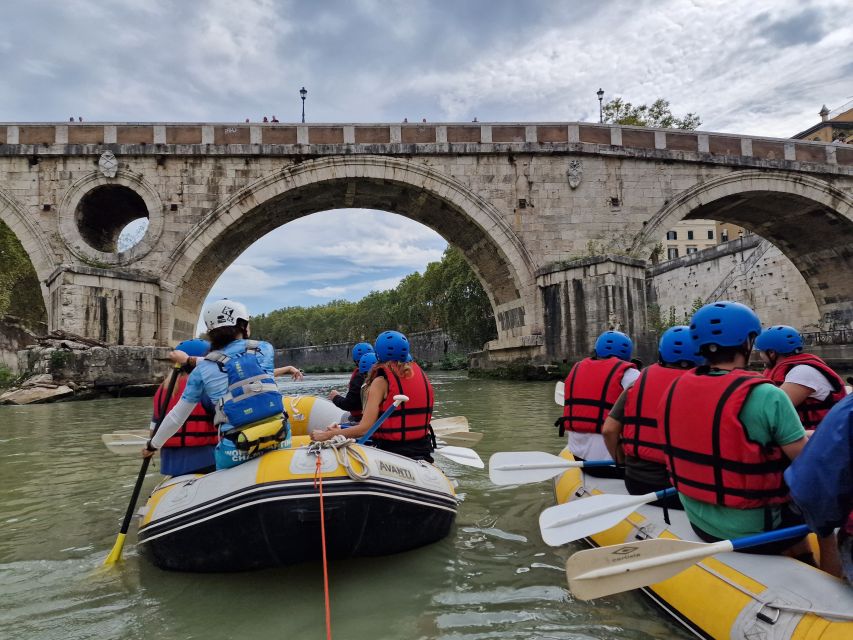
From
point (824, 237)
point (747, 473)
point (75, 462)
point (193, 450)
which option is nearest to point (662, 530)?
point (747, 473)

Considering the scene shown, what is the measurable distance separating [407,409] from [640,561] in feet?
6.29

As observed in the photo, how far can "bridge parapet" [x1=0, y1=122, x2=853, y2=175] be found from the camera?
14953mm

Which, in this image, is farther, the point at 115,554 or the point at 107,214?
the point at 107,214

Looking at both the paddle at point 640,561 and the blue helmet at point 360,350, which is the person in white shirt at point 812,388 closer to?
the paddle at point 640,561

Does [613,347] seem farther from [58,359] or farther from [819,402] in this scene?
[58,359]

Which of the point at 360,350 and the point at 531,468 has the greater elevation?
the point at 360,350

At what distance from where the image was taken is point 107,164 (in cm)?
1490

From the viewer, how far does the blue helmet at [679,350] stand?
120 inches

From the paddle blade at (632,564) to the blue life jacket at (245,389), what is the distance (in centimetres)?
172

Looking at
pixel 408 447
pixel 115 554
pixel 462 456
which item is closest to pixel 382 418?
pixel 408 447

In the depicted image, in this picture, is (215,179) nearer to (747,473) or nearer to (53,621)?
(53,621)

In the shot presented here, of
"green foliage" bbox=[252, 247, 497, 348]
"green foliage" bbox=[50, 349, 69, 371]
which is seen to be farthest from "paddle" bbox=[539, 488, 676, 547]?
"green foliage" bbox=[252, 247, 497, 348]

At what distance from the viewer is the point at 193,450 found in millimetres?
3605

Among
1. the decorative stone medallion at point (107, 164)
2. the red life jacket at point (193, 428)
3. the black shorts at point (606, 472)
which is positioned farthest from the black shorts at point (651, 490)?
the decorative stone medallion at point (107, 164)
